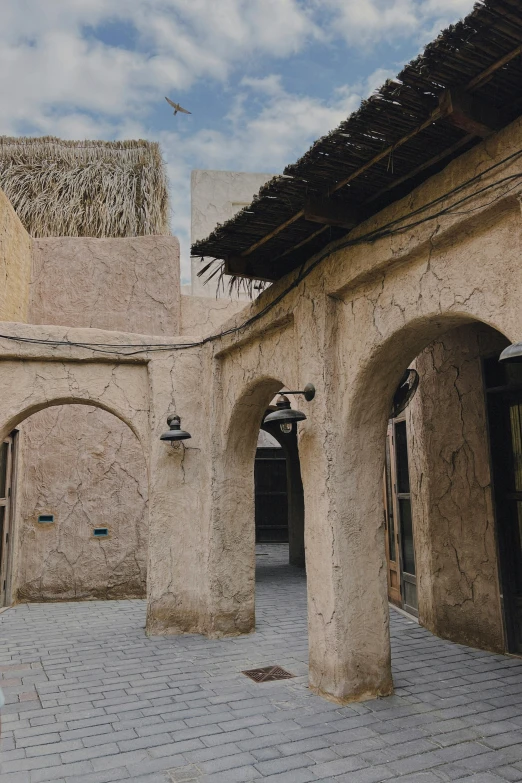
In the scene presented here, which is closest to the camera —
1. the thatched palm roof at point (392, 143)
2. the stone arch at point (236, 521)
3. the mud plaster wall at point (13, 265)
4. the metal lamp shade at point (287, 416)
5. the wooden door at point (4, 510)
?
the thatched palm roof at point (392, 143)

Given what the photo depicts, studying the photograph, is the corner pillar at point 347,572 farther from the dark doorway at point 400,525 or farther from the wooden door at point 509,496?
the dark doorway at point 400,525

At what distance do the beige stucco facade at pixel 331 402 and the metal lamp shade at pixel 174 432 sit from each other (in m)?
0.35

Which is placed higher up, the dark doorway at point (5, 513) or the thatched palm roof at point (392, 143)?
the thatched palm roof at point (392, 143)

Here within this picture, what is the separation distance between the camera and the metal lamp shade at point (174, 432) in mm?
6359

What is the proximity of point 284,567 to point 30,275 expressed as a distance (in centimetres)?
696

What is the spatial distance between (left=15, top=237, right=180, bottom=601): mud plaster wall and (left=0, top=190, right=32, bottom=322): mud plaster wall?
226 mm

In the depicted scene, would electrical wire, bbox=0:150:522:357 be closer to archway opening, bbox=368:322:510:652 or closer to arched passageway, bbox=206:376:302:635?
arched passageway, bbox=206:376:302:635

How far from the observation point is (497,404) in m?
5.93

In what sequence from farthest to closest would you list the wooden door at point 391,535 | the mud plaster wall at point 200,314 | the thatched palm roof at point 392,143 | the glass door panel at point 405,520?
the mud plaster wall at point 200,314 → the wooden door at point 391,535 → the glass door panel at point 405,520 → the thatched palm roof at point 392,143

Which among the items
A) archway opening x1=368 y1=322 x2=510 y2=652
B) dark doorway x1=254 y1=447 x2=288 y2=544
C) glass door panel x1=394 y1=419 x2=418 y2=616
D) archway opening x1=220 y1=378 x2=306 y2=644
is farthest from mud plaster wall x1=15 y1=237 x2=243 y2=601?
dark doorway x1=254 y1=447 x2=288 y2=544

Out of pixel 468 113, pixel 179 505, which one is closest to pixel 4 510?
pixel 179 505

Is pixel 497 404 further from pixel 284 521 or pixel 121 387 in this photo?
pixel 284 521

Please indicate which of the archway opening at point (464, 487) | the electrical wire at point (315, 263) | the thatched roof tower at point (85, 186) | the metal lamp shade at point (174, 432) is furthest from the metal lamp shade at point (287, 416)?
the thatched roof tower at point (85, 186)

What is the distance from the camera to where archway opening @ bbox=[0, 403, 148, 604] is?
8.57 metres
